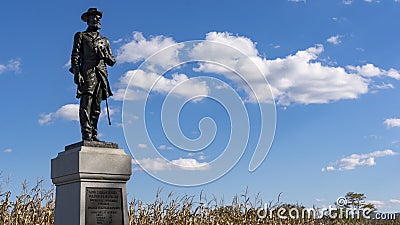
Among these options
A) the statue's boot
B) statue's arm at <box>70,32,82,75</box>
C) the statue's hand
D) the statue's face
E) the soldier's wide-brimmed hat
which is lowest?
the statue's boot

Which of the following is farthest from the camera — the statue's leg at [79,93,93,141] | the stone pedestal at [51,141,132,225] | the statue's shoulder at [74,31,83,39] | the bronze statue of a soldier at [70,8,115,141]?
the statue's shoulder at [74,31,83,39]

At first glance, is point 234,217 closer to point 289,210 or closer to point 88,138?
point 289,210

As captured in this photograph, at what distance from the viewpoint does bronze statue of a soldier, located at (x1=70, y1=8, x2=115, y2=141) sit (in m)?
8.85

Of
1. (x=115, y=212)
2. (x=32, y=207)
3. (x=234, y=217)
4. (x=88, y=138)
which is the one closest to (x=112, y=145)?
(x=88, y=138)

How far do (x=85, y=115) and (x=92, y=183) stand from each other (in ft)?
3.58

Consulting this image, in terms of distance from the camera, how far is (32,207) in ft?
39.2

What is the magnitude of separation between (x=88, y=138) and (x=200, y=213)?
4.96 meters

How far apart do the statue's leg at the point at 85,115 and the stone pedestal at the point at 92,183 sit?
196mm

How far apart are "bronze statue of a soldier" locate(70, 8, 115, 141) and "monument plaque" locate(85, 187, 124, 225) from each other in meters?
0.85

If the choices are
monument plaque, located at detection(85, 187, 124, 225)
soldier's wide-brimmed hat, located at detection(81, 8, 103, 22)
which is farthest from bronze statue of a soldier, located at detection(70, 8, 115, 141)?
monument plaque, located at detection(85, 187, 124, 225)

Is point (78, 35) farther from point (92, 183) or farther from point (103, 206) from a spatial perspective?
point (103, 206)

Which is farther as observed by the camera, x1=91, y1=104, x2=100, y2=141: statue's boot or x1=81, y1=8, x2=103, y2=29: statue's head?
x1=81, y1=8, x2=103, y2=29: statue's head

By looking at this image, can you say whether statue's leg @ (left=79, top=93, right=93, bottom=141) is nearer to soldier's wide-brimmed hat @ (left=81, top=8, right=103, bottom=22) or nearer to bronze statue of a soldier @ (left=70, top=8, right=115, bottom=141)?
bronze statue of a soldier @ (left=70, top=8, right=115, bottom=141)

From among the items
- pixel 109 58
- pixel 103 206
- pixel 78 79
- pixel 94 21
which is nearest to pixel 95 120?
pixel 78 79
